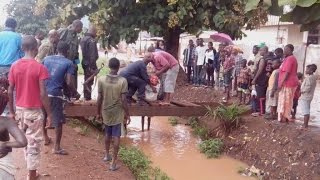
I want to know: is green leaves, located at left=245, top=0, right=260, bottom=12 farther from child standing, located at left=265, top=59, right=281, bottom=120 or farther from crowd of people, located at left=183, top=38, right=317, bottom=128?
child standing, located at left=265, top=59, right=281, bottom=120

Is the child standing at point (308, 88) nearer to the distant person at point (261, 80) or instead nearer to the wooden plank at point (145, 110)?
the distant person at point (261, 80)

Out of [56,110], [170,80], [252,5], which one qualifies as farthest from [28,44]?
[170,80]

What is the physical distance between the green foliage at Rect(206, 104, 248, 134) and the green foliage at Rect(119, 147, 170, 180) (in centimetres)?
200

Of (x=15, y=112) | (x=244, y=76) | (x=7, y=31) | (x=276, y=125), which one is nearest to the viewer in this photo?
(x=15, y=112)

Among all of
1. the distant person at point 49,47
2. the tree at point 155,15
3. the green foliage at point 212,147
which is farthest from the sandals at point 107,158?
the tree at point 155,15

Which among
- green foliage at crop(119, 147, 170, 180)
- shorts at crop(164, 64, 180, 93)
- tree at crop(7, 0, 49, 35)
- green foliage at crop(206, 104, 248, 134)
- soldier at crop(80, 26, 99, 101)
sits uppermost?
tree at crop(7, 0, 49, 35)

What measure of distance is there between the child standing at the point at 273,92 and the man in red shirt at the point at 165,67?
200cm

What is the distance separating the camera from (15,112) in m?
5.19

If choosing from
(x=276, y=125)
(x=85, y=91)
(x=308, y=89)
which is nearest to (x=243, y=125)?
(x=276, y=125)

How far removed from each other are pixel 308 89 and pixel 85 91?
4.42 m

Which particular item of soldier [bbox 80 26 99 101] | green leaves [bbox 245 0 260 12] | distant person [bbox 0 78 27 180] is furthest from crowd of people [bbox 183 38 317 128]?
distant person [bbox 0 78 27 180]

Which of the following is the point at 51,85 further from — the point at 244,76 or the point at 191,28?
the point at 191,28

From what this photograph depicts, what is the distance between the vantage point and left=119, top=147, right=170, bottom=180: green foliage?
22.2 feet

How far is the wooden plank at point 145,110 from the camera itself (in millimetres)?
8203
